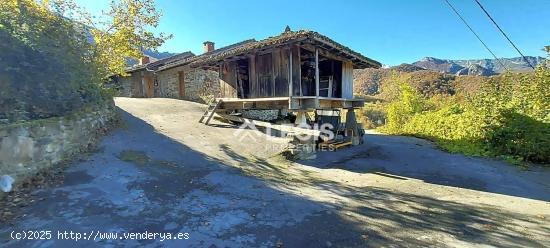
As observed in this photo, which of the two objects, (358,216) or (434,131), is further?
(434,131)

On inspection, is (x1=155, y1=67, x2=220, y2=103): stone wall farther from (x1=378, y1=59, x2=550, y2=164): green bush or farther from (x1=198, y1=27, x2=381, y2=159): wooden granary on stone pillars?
(x1=378, y1=59, x2=550, y2=164): green bush

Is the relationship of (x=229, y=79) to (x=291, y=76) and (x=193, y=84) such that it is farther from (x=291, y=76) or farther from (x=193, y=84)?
(x=193, y=84)

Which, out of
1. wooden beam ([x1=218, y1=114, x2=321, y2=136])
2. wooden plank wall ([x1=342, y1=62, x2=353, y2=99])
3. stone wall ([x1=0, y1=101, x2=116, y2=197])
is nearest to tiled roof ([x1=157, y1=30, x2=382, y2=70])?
wooden plank wall ([x1=342, y1=62, x2=353, y2=99])

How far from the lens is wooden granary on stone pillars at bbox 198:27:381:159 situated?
35.2ft

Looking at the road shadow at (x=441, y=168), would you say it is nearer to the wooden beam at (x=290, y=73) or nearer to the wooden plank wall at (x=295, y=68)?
the wooden beam at (x=290, y=73)

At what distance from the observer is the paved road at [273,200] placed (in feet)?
14.8

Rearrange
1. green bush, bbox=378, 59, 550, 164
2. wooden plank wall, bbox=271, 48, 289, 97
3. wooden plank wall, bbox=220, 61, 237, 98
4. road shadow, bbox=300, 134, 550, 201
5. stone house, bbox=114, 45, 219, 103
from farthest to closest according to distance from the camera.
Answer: stone house, bbox=114, 45, 219, 103 → wooden plank wall, bbox=220, 61, 237, 98 → green bush, bbox=378, 59, 550, 164 → wooden plank wall, bbox=271, 48, 289, 97 → road shadow, bbox=300, 134, 550, 201

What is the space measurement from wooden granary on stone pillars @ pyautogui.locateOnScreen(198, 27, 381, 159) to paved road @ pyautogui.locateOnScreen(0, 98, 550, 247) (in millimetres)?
1956

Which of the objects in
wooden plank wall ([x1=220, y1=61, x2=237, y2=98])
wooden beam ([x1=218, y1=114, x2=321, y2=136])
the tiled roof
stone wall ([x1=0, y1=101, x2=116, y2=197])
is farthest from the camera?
wooden plank wall ([x1=220, y1=61, x2=237, y2=98])

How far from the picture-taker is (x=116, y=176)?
6566 millimetres

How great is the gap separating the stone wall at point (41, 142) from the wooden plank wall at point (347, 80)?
953 cm

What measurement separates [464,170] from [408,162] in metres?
1.71

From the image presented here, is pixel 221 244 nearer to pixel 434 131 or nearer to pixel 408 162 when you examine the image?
pixel 408 162

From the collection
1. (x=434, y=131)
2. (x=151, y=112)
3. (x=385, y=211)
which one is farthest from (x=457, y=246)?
(x=434, y=131)
